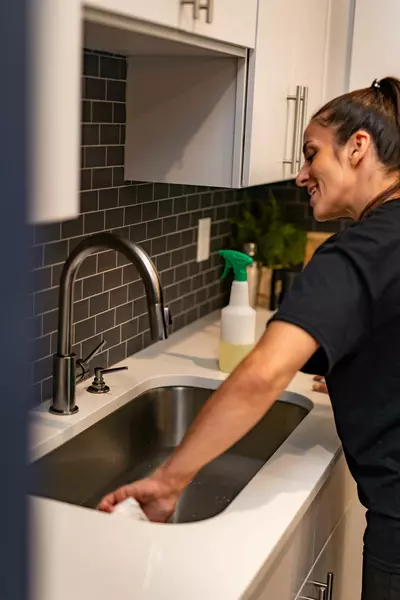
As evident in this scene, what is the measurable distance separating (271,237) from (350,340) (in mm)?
1333

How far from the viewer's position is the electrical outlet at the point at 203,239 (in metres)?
2.34

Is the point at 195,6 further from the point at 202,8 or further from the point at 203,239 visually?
the point at 203,239

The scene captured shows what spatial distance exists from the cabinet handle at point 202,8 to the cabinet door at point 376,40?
924mm

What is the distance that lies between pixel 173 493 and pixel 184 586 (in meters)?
0.23

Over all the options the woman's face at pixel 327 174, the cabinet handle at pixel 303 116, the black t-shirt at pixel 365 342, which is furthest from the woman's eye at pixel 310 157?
the cabinet handle at pixel 303 116

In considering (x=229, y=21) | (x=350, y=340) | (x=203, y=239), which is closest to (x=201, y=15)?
(x=229, y=21)

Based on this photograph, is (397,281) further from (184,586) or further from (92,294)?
(92,294)

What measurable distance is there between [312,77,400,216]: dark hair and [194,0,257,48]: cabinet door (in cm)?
23

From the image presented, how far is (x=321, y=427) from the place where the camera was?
1652 millimetres

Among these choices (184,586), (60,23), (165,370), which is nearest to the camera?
(60,23)

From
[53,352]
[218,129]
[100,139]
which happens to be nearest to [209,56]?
[218,129]

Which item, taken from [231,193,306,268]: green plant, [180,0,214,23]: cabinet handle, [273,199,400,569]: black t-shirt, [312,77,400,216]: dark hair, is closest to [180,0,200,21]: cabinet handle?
[180,0,214,23]: cabinet handle

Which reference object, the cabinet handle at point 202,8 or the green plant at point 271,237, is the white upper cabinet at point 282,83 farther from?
the green plant at point 271,237

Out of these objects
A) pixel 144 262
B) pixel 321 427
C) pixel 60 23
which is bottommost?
pixel 321 427
